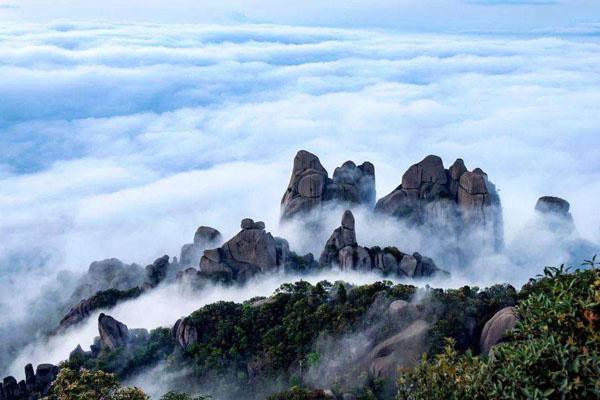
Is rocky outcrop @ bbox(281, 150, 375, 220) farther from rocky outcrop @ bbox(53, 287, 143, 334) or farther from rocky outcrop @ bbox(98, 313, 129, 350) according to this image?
rocky outcrop @ bbox(98, 313, 129, 350)

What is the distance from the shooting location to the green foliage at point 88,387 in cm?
2325

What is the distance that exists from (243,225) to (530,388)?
50.4 metres

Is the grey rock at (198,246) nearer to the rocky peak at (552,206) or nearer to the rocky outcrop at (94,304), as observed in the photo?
the rocky outcrop at (94,304)

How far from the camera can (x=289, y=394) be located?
36.0 m

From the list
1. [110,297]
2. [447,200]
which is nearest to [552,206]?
[447,200]

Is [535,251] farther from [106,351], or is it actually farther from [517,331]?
[517,331]

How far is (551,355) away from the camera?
625 inches

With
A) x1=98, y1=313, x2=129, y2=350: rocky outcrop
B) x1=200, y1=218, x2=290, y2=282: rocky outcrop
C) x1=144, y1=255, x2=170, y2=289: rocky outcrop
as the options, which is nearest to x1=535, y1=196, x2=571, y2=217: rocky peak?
x1=200, y1=218, x2=290, y2=282: rocky outcrop

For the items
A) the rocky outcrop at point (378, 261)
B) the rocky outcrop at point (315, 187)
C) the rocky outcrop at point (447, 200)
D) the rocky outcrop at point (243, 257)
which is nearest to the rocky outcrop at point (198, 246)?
the rocky outcrop at point (243, 257)

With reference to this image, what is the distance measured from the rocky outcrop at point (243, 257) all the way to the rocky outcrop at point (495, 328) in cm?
2855

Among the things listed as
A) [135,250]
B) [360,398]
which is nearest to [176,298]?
[360,398]

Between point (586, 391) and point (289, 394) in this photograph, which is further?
point (289, 394)

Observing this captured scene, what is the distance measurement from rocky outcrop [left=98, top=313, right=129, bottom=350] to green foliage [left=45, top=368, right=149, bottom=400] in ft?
→ 88.1

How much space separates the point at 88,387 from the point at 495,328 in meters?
23.4
